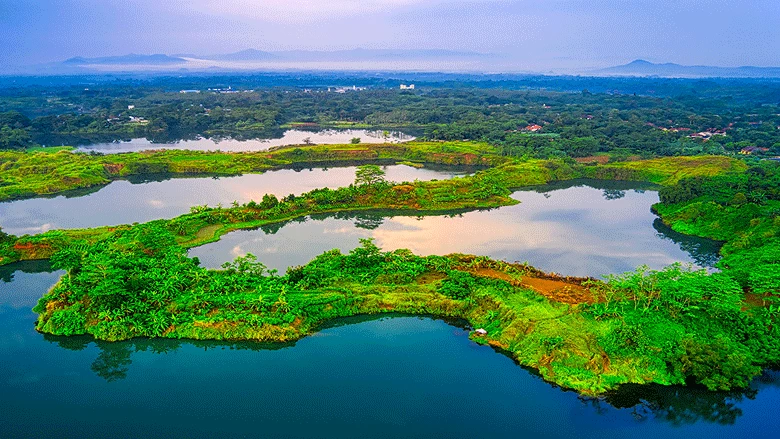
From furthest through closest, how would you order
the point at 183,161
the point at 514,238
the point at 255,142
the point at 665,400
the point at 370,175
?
1. the point at 255,142
2. the point at 183,161
3. the point at 370,175
4. the point at 514,238
5. the point at 665,400

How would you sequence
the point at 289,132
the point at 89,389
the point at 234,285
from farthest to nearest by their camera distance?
the point at 289,132
the point at 234,285
the point at 89,389

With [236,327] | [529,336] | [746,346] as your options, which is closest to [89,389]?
[236,327]

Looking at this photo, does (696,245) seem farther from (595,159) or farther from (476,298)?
(595,159)

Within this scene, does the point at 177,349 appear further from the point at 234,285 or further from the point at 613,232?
the point at 613,232

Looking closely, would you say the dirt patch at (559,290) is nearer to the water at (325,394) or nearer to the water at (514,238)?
the water at (514,238)

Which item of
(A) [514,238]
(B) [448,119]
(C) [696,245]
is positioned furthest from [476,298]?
(B) [448,119]

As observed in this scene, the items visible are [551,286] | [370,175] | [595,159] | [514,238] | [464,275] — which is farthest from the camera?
[595,159]
